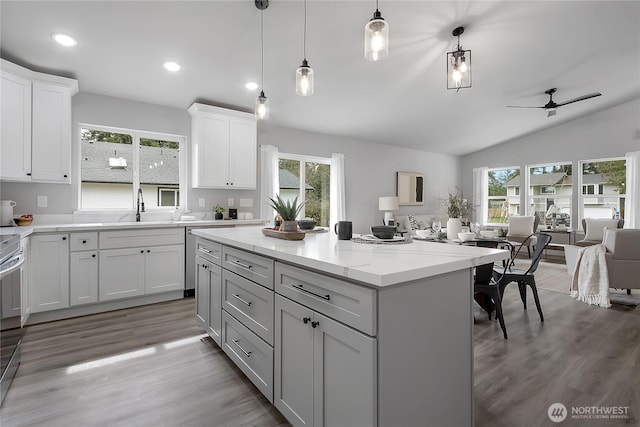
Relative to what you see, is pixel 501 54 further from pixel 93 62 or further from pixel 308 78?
pixel 93 62

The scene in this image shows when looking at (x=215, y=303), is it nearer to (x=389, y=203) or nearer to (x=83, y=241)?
(x=83, y=241)

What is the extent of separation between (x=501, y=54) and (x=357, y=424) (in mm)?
4489

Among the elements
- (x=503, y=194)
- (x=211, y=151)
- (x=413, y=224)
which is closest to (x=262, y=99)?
(x=211, y=151)

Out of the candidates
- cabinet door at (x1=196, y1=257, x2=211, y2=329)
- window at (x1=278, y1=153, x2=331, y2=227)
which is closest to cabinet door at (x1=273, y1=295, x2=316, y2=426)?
cabinet door at (x1=196, y1=257, x2=211, y2=329)

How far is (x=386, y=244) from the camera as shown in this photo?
180 centimetres

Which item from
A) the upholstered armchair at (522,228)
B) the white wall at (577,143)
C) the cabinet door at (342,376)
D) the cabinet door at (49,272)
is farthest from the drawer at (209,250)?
the white wall at (577,143)

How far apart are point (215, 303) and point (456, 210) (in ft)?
20.5

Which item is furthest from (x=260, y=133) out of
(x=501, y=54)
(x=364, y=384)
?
→ (x=364, y=384)

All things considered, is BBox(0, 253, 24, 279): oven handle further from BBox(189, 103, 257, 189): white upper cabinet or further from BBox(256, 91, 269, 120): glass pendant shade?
BBox(189, 103, 257, 189): white upper cabinet

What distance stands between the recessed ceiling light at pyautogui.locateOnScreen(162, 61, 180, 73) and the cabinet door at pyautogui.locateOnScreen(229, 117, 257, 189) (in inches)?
40.0

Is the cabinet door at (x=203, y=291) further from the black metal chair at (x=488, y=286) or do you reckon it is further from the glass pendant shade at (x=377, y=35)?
the black metal chair at (x=488, y=286)

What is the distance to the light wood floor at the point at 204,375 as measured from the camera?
1.68 metres

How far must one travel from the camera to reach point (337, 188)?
235 inches

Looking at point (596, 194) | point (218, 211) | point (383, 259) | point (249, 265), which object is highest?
point (596, 194)
